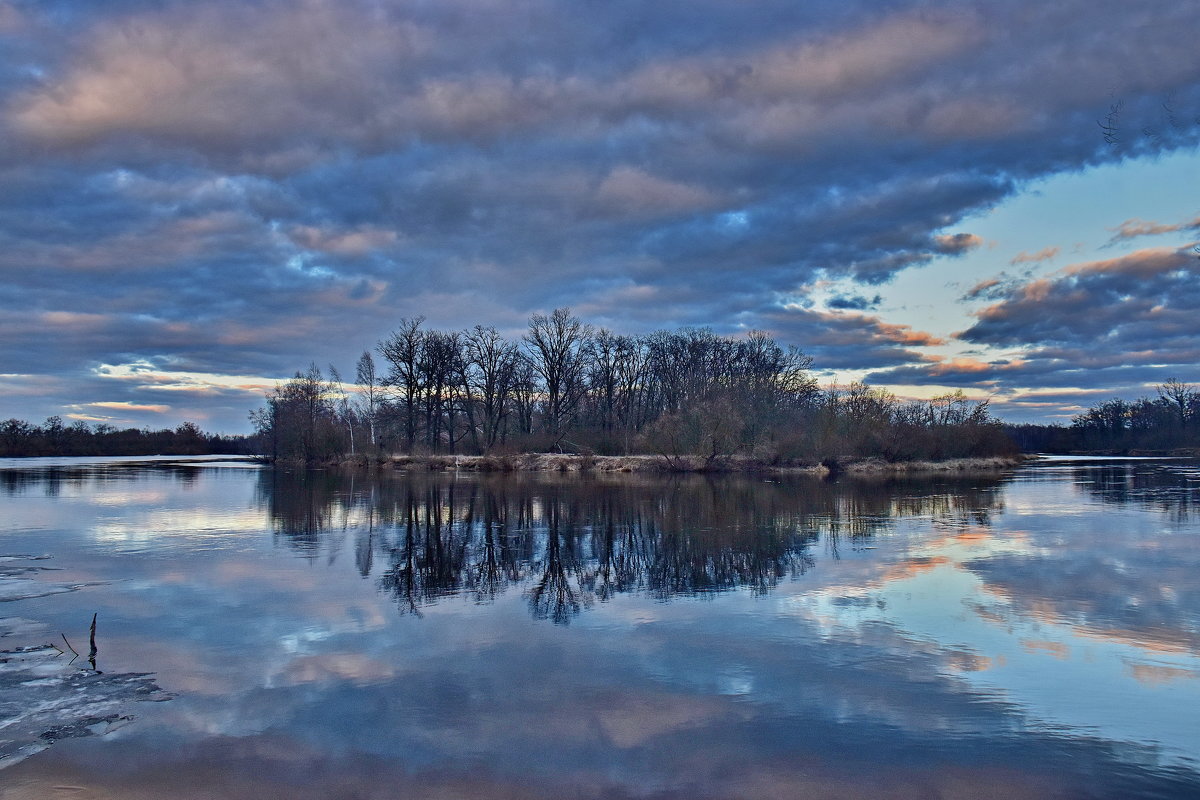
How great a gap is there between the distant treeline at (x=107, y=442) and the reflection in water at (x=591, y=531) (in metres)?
83.4

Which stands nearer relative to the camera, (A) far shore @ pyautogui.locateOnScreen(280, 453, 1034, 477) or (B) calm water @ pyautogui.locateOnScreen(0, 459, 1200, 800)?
(B) calm water @ pyautogui.locateOnScreen(0, 459, 1200, 800)

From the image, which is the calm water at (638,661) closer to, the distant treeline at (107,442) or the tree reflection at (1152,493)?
the tree reflection at (1152,493)

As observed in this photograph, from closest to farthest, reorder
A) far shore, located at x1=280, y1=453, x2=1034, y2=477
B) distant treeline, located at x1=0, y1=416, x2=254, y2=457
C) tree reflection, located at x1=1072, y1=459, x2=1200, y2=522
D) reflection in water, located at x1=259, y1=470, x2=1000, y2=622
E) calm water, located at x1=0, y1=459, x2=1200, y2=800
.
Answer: calm water, located at x1=0, y1=459, x2=1200, y2=800 → reflection in water, located at x1=259, y1=470, x2=1000, y2=622 → tree reflection, located at x1=1072, y1=459, x2=1200, y2=522 → far shore, located at x1=280, y1=453, x2=1034, y2=477 → distant treeline, located at x1=0, y1=416, x2=254, y2=457

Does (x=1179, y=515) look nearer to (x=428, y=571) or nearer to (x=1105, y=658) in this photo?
(x=1105, y=658)

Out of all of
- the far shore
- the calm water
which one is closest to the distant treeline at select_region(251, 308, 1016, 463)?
the far shore

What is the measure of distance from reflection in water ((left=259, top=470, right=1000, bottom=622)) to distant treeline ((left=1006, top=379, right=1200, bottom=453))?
7998 centimetres

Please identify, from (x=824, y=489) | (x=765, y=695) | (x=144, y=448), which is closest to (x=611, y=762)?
(x=765, y=695)

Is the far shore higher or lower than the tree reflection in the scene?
higher

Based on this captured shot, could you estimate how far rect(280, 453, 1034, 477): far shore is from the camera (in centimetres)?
5241

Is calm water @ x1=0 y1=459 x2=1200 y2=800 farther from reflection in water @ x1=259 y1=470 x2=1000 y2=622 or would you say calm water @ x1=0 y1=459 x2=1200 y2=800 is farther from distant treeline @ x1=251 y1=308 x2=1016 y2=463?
distant treeline @ x1=251 y1=308 x2=1016 y2=463

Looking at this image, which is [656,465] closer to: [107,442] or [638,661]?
[638,661]

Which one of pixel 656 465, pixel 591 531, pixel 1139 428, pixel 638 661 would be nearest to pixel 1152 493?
pixel 591 531

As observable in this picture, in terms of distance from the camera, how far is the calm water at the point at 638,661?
5883mm

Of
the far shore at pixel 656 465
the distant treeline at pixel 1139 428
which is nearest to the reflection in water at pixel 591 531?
the far shore at pixel 656 465
